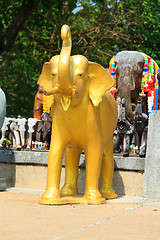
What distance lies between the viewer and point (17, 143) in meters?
8.40

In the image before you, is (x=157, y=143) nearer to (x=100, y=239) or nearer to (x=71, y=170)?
(x=71, y=170)

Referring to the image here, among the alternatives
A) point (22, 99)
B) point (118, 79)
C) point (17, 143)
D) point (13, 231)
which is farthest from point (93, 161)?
point (22, 99)

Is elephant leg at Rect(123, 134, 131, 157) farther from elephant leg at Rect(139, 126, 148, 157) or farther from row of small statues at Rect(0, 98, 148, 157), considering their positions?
elephant leg at Rect(139, 126, 148, 157)

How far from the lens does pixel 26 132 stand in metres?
8.69

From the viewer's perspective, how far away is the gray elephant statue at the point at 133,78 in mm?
9594

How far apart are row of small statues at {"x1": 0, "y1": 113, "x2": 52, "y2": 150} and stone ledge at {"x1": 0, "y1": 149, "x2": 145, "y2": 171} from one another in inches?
14.2

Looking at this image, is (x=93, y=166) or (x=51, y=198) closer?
(x=51, y=198)

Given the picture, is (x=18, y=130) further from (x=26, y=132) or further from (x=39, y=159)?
(x=39, y=159)

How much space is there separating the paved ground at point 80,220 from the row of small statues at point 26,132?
2.58m

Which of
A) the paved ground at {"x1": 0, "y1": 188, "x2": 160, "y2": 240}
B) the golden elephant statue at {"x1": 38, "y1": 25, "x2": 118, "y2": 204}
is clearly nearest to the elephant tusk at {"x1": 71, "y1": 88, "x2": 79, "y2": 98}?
the golden elephant statue at {"x1": 38, "y1": 25, "x2": 118, "y2": 204}

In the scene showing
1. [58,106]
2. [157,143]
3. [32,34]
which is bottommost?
[157,143]

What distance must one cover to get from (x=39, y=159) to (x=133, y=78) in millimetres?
3340

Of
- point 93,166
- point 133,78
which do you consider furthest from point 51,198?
point 133,78

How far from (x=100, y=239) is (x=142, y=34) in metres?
15.8
